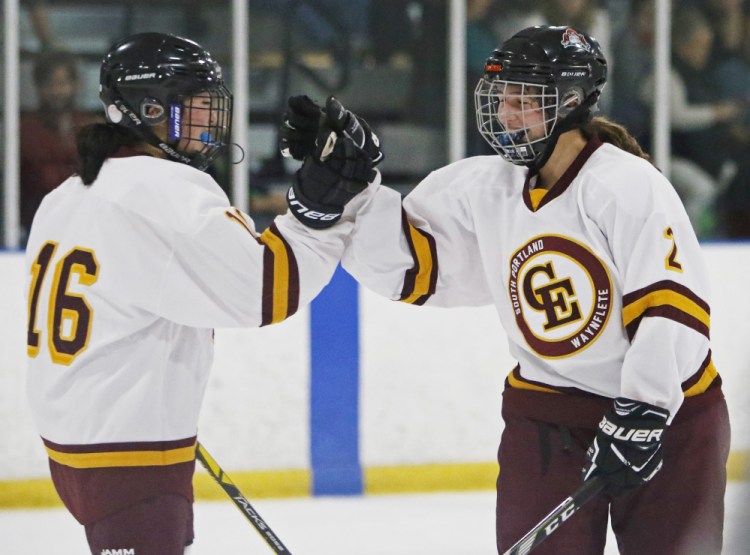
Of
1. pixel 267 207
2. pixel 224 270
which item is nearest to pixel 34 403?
pixel 224 270

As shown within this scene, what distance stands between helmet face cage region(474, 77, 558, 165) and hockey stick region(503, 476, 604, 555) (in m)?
0.56

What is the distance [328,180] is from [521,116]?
350mm

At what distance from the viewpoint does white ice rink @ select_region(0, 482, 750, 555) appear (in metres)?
3.35

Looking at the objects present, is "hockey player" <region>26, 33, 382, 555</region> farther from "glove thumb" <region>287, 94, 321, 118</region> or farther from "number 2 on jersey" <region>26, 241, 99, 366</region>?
"glove thumb" <region>287, 94, 321, 118</region>

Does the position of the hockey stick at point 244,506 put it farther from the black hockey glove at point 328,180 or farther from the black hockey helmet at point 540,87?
the black hockey helmet at point 540,87

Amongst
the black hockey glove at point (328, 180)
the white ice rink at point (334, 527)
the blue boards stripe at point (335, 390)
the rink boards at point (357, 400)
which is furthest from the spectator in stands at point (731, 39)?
the black hockey glove at point (328, 180)

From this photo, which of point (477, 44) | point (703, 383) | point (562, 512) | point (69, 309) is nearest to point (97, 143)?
point (69, 309)

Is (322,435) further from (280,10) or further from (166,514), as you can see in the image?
(166,514)

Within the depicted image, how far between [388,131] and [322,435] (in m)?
1.35

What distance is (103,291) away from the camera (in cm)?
192

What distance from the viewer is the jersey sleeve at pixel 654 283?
1.97 metres

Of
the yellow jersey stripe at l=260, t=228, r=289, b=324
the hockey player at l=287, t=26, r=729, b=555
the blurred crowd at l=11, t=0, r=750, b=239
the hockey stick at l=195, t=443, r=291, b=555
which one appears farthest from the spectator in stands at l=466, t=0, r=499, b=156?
the yellow jersey stripe at l=260, t=228, r=289, b=324

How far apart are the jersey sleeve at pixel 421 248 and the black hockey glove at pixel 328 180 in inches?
5.4

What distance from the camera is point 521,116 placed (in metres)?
2.13
